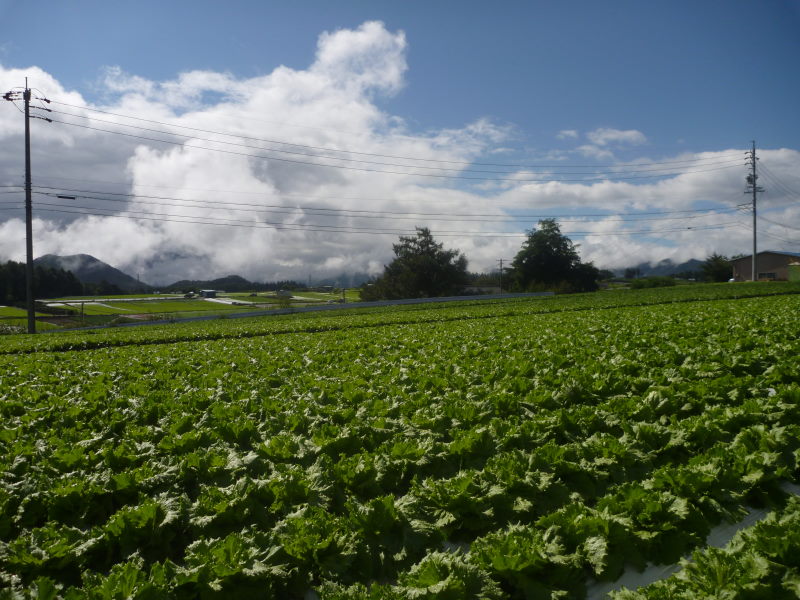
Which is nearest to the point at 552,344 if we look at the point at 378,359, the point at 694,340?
the point at 694,340

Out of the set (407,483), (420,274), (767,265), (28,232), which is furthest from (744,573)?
(767,265)

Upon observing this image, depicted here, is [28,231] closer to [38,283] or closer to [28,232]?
[28,232]

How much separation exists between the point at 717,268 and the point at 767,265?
7750mm

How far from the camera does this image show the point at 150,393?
925cm

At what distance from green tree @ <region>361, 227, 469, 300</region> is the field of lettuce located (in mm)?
69883

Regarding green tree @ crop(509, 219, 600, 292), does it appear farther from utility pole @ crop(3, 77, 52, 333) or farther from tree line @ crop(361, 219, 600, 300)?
utility pole @ crop(3, 77, 52, 333)

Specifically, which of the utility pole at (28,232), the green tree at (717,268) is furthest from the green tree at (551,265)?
the utility pole at (28,232)

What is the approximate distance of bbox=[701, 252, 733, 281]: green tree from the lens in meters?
92.9

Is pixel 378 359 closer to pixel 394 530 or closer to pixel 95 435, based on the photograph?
pixel 95 435

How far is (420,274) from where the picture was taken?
7994cm

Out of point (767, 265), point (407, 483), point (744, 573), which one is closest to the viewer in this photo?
point (744, 573)

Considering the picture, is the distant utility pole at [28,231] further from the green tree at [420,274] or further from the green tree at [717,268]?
the green tree at [717,268]

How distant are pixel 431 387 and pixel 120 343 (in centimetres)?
1989

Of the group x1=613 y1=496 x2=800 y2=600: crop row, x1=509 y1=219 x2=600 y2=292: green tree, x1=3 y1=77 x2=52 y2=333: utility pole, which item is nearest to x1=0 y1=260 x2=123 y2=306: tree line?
x1=3 y1=77 x2=52 y2=333: utility pole
